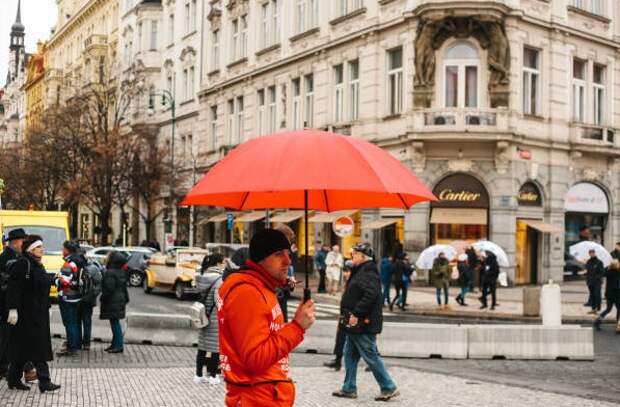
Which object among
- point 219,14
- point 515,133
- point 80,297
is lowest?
point 80,297

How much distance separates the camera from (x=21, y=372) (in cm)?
1030

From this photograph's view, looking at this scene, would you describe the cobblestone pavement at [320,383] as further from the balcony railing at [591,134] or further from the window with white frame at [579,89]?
the window with white frame at [579,89]

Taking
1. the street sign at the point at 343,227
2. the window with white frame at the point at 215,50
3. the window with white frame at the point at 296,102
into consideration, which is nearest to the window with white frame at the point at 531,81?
the street sign at the point at 343,227

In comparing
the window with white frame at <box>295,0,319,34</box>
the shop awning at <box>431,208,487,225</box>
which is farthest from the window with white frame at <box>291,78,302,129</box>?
the shop awning at <box>431,208,487,225</box>

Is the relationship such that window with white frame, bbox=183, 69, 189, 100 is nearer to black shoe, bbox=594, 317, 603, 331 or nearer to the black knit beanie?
black shoe, bbox=594, 317, 603, 331


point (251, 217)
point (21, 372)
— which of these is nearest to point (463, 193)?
point (251, 217)

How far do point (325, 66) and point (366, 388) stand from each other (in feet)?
91.0

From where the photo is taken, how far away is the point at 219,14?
48.4 meters

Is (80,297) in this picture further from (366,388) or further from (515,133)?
(515,133)

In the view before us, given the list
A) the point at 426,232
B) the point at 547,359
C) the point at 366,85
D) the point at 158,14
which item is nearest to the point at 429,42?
the point at 366,85

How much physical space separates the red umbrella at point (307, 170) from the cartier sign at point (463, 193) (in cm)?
2562

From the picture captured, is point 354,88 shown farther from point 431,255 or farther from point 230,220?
point 431,255

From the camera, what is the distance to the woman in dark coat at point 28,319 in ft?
32.8

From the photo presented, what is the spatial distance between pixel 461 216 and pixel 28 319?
903 inches
